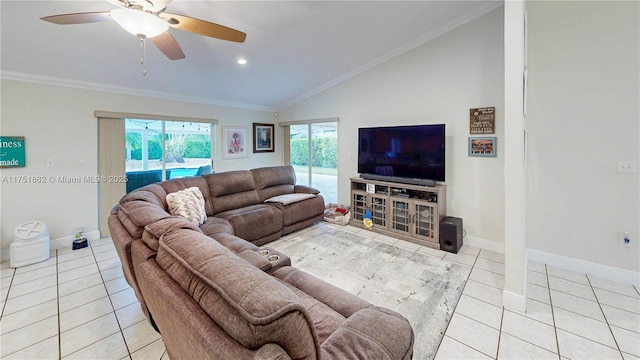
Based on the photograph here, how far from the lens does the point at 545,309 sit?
7.32ft

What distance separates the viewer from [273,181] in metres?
4.53

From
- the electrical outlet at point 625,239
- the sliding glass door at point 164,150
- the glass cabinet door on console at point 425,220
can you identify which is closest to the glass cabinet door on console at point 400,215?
the glass cabinet door on console at point 425,220

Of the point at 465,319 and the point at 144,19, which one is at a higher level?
the point at 144,19

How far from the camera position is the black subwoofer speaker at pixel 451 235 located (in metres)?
3.32

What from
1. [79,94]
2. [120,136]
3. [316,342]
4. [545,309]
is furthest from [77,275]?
[545,309]

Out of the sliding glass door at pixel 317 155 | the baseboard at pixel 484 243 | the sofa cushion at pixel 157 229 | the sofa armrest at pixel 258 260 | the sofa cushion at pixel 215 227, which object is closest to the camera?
the sofa cushion at pixel 157 229

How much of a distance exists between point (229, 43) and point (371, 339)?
334cm

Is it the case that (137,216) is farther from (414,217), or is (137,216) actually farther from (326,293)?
(414,217)

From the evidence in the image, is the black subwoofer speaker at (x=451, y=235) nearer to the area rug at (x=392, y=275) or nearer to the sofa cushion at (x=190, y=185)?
the area rug at (x=392, y=275)

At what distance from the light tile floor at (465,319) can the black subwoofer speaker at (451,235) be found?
361 millimetres

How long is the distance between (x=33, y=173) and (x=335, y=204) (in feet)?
14.7

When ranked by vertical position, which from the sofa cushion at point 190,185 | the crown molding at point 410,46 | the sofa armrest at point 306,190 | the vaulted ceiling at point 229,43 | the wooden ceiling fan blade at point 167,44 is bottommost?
the sofa armrest at point 306,190

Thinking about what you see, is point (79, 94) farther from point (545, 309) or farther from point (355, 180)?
point (545, 309)

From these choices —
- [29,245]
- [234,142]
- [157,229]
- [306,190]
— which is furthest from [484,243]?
[29,245]
